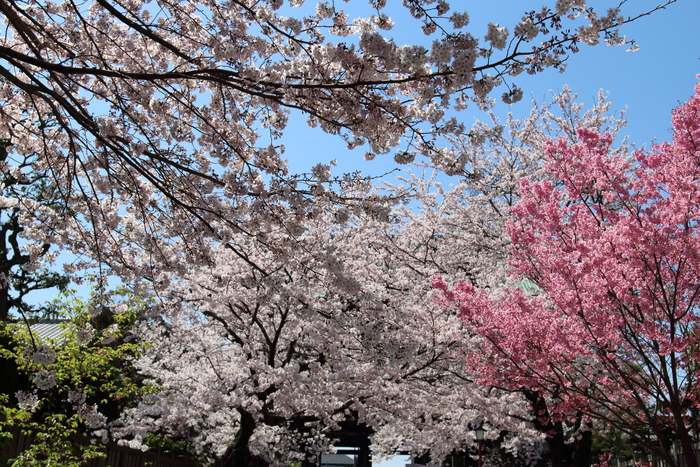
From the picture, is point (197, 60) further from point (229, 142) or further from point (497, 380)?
point (497, 380)

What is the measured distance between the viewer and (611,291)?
6191 millimetres

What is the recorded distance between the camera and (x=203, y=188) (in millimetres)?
5250

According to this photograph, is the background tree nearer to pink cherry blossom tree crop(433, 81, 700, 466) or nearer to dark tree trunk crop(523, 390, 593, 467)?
pink cherry blossom tree crop(433, 81, 700, 466)

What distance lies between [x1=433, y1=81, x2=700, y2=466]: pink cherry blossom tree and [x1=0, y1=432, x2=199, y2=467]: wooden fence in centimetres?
481

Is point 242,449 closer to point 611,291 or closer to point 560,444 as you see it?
point 560,444

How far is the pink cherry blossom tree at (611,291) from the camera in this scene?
5.95 metres

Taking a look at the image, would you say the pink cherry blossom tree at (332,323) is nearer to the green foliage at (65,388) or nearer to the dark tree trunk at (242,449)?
the dark tree trunk at (242,449)

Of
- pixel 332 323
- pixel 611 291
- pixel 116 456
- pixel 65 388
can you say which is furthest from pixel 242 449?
pixel 611 291

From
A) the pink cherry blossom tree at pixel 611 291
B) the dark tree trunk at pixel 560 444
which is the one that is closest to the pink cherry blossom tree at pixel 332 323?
the dark tree trunk at pixel 560 444

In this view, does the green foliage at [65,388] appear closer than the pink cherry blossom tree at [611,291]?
Yes

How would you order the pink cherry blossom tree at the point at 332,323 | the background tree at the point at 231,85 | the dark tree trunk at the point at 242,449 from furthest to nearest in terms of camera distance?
the dark tree trunk at the point at 242,449
the pink cherry blossom tree at the point at 332,323
the background tree at the point at 231,85

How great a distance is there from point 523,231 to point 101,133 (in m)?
5.69

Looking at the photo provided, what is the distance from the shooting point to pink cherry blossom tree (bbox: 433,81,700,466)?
19.5 feet

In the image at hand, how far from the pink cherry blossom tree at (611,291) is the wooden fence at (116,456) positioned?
4.81 metres
